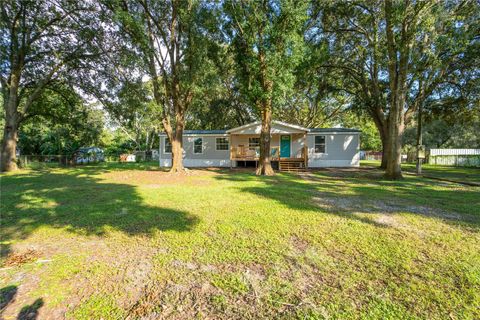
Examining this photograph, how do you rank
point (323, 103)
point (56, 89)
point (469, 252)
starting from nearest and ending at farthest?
1. point (469, 252)
2. point (56, 89)
3. point (323, 103)

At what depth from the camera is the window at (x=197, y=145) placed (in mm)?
18250

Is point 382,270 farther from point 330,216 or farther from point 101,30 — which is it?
point 101,30

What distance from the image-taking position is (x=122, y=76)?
42.1 ft

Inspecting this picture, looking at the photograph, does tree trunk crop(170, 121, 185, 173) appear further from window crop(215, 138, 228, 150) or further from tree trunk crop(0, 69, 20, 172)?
tree trunk crop(0, 69, 20, 172)

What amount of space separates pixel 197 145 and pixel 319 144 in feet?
31.7

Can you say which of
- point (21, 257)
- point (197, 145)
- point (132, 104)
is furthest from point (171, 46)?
point (21, 257)

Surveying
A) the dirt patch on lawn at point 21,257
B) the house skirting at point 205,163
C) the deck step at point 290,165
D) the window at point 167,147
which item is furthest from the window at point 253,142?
the dirt patch on lawn at point 21,257

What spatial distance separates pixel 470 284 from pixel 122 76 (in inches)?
597

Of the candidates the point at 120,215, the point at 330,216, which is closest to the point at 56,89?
the point at 120,215

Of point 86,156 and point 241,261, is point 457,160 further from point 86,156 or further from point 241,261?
point 86,156

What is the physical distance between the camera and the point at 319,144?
686 inches

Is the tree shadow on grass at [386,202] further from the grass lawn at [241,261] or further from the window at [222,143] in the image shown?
the window at [222,143]

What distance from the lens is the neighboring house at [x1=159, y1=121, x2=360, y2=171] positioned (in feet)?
53.7

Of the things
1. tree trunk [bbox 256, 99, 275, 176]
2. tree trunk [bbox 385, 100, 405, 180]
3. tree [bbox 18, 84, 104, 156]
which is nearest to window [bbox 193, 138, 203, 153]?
tree trunk [bbox 256, 99, 275, 176]
